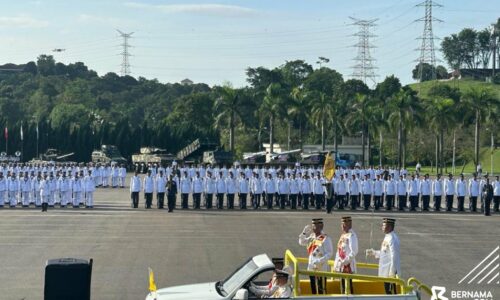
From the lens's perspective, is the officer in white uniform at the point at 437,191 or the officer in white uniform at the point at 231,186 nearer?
the officer in white uniform at the point at 231,186

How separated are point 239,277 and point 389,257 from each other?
94.0 inches

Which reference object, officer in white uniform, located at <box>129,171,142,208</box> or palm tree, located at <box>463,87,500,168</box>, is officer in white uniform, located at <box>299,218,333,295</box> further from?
palm tree, located at <box>463,87,500,168</box>

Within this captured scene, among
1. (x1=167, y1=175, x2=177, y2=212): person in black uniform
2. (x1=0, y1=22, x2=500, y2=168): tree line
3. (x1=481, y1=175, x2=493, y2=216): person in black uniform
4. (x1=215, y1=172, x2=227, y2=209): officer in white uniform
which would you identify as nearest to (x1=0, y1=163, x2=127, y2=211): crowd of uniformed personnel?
(x1=167, y1=175, x2=177, y2=212): person in black uniform

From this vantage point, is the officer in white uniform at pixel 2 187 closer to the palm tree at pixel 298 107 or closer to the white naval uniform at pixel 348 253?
the white naval uniform at pixel 348 253

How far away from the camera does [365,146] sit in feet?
238

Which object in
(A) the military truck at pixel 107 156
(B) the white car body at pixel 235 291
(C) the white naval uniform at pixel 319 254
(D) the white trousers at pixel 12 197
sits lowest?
(D) the white trousers at pixel 12 197

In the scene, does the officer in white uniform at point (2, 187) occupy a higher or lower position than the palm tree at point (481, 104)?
lower

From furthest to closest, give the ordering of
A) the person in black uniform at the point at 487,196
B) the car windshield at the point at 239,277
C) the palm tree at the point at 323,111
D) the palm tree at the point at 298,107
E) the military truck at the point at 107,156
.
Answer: the palm tree at the point at 298,107 < the palm tree at the point at 323,111 < the military truck at the point at 107,156 < the person in black uniform at the point at 487,196 < the car windshield at the point at 239,277

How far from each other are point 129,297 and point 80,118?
263 ft

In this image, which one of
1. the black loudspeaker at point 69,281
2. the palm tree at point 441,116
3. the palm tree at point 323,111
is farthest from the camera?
the palm tree at point 323,111

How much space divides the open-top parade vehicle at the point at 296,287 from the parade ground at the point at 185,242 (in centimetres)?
290

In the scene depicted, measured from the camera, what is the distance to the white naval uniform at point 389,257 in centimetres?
1233

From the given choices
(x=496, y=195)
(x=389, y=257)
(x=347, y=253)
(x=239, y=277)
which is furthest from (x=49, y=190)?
(x=239, y=277)

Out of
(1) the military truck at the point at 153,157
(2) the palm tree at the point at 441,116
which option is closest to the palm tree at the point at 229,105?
(1) the military truck at the point at 153,157
